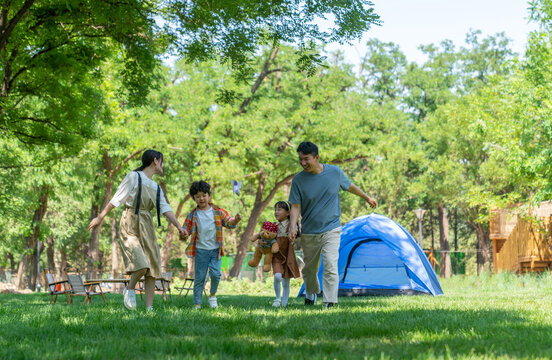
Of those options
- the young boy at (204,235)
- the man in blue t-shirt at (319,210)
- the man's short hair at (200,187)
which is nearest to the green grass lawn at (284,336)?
the man in blue t-shirt at (319,210)

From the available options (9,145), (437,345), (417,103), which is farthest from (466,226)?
(437,345)

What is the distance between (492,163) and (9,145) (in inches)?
1035

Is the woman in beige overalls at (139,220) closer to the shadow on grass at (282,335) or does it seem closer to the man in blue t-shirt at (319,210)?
the shadow on grass at (282,335)

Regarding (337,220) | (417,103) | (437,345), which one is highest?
(417,103)

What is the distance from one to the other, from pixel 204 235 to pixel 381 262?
7.23 m

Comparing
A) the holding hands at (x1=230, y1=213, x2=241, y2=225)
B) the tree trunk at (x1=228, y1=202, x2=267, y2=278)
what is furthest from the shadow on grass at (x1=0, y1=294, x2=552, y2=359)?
the tree trunk at (x1=228, y1=202, x2=267, y2=278)

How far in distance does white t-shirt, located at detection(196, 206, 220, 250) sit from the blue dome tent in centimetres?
553

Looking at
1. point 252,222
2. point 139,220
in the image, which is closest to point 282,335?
point 139,220

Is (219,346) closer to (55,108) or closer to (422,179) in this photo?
(55,108)

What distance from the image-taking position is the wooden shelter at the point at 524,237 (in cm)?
2392

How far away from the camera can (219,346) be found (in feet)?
13.6

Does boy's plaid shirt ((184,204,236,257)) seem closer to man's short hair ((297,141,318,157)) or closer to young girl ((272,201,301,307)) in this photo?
young girl ((272,201,301,307))

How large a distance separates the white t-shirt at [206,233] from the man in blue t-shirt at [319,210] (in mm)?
1155

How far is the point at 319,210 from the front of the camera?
807 cm
